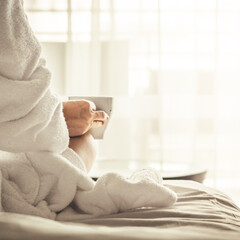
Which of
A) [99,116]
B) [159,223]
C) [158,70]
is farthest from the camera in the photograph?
[158,70]

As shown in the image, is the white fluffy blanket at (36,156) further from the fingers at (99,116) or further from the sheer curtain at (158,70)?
the sheer curtain at (158,70)

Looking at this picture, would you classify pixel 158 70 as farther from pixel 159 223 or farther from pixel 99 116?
pixel 159 223

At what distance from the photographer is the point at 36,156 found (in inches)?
29.4

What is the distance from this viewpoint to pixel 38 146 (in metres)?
0.74

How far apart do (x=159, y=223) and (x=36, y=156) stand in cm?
25

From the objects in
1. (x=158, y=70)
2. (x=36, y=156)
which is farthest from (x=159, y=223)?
(x=158, y=70)

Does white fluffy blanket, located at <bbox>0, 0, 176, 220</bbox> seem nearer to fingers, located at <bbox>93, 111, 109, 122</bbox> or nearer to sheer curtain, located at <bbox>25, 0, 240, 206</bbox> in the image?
fingers, located at <bbox>93, 111, 109, 122</bbox>

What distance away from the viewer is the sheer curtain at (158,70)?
2717mm

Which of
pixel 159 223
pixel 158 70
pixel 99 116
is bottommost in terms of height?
pixel 159 223

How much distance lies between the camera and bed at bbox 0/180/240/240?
0.47 meters

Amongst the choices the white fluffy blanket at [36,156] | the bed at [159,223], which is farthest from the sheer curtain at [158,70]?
the white fluffy blanket at [36,156]

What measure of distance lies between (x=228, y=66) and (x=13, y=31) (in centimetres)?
219

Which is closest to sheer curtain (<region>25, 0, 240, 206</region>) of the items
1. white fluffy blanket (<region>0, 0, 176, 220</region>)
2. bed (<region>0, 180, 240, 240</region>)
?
bed (<region>0, 180, 240, 240</region>)

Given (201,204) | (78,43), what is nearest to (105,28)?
(78,43)
